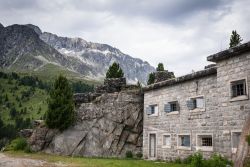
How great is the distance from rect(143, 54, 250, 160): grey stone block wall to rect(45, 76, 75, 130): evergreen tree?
6.87 metres

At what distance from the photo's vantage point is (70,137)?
28141mm

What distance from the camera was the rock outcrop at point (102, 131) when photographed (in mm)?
27984

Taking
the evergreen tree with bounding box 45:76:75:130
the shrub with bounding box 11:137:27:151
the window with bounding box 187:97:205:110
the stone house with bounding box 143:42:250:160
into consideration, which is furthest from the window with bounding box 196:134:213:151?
the shrub with bounding box 11:137:27:151

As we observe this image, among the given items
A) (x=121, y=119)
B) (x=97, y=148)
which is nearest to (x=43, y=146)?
(x=97, y=148)

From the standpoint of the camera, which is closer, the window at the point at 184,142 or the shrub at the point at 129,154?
the window at the point at 184,142

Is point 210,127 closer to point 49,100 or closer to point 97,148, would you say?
point 97,148

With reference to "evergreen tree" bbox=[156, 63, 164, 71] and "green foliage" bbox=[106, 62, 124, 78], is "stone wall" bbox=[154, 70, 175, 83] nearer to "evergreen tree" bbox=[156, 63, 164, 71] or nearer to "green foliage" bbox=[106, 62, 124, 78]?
"evergreen tree" bbox=[156, 63, 164, 71]

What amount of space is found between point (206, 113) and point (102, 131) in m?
11.4

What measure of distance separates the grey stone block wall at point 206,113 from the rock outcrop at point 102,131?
149 cm

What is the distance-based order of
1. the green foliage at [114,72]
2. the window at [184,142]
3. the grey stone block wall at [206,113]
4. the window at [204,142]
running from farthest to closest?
1. the green foliage at [114,72]
2. the window at [184,142]
3. the window at [204,142]
4. the grey stone block wall at [206,113]

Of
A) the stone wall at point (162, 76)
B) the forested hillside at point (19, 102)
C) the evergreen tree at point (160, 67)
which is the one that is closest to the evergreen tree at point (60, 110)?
the stone wall at point (162, 76)

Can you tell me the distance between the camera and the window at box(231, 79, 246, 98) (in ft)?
54.5

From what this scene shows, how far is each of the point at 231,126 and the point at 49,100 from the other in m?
16.8

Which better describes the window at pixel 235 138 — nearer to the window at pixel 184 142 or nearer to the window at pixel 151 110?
the window at pixel 184 142
